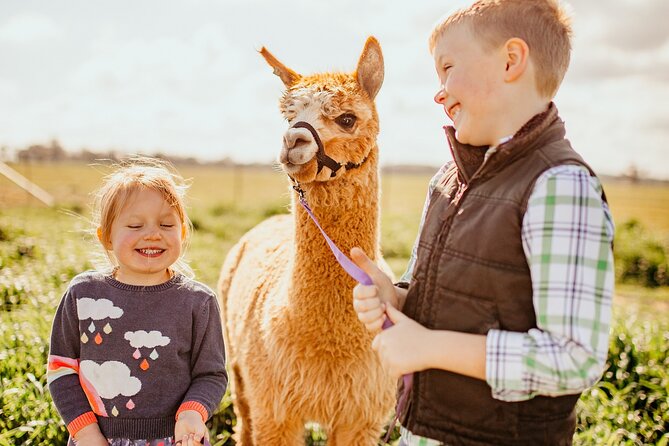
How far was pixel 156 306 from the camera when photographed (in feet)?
6.31

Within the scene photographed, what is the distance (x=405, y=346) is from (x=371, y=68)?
1.70 m

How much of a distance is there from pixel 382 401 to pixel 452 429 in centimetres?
124

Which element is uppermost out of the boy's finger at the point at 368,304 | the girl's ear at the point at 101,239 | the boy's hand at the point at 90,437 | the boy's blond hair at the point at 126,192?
the boy's blond hair at the point at 126,192

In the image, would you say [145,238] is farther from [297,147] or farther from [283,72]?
[283,72]

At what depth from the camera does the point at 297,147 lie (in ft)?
7.63

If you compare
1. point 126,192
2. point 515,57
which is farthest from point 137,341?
point 515,57

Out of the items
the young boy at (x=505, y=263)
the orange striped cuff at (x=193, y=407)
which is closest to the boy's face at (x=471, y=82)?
the young boy at (x=505, y=263)

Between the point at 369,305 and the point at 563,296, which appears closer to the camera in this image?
the point at 563,296

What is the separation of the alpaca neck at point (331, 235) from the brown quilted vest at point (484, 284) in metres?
1.02

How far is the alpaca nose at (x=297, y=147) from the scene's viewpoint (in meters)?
2.30

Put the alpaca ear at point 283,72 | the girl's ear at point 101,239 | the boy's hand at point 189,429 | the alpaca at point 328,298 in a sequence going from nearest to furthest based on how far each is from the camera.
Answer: the boy's hand at point 189,429
the girl's ear at point 101,239
the alpaca at point 328,298
the alpaca ear at point 283,72

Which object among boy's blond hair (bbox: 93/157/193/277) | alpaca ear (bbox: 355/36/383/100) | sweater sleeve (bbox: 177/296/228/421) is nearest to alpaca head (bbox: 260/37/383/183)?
alpaca ear (bbox: 355/36/383/100)

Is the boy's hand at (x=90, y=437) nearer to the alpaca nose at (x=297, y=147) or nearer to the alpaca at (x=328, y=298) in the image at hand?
the alpaca at (x=328, y=298)

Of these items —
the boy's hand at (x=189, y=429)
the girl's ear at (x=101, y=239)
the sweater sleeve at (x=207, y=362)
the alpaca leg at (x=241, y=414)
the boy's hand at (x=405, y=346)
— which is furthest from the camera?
the alpaca leg at (x=241, y=414)
